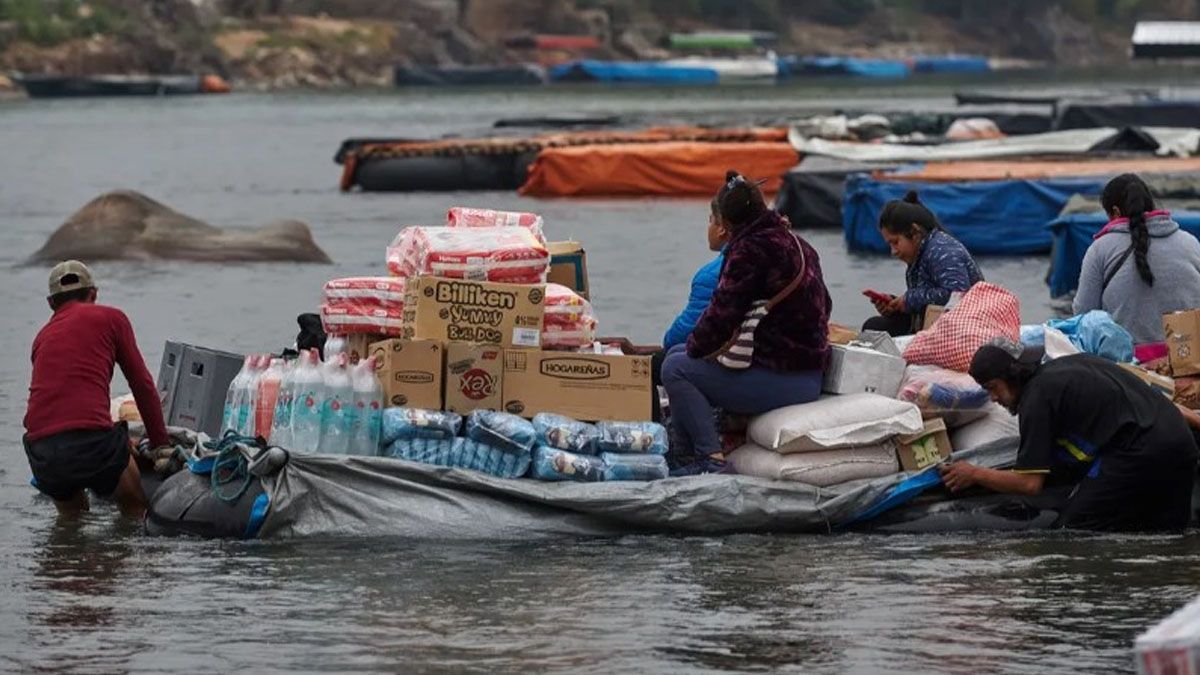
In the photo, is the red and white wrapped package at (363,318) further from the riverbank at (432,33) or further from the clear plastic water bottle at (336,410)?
the riverbank at (432,33)

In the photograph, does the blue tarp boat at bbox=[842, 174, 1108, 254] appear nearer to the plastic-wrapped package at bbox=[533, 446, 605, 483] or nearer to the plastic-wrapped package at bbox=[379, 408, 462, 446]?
the plastic-wrapped package at bbox=[533, 446, 605, 483]

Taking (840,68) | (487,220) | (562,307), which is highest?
(840,68)

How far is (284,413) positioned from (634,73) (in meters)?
139

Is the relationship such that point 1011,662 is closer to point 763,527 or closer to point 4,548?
point 763,527

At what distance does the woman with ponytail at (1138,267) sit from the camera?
12.9 m

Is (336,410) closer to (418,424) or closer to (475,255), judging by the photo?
(418,424)

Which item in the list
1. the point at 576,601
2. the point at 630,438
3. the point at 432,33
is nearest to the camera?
the point at 576,601

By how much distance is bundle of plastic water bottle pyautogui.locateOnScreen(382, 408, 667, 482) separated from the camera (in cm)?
1142

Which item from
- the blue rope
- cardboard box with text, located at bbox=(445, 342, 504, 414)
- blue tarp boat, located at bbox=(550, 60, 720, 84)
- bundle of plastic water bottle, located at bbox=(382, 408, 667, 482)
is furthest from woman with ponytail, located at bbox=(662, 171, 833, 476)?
blue tarp boat, located at bbox=(550, 60, 720, 84)

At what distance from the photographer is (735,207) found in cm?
1141

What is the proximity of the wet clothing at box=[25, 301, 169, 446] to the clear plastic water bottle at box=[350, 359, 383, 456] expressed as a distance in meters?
0.99

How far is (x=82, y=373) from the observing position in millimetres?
11648

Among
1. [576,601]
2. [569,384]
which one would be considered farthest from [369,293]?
[576,601]

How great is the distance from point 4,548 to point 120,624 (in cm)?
210
